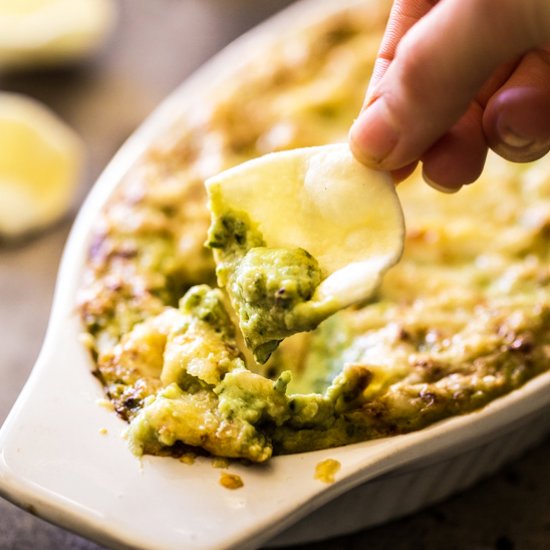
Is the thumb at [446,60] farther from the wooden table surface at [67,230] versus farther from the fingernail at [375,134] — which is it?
the wooden table surface at [67,230]

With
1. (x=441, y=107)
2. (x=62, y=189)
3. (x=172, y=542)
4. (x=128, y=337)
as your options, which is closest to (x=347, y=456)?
(x=172, y=542)

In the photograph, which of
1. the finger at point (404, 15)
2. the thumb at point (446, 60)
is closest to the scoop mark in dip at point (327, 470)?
the thumb at point (446, 60)

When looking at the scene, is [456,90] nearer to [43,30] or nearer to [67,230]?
[67,230]

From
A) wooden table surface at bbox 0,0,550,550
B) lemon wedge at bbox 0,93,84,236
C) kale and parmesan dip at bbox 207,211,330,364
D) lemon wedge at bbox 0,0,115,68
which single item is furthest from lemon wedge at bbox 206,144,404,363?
lemon wedge at bbox 0,0,115,68

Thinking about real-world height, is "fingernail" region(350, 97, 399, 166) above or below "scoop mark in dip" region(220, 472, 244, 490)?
above

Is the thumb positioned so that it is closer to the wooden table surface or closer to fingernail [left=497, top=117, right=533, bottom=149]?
fingernail [left=497, top=117, right=533, bottom=149]
